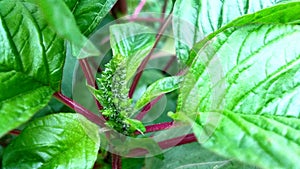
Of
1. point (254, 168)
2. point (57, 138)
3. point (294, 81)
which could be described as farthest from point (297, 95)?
point (57, 138)

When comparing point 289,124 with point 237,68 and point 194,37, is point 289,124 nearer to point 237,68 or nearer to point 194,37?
point 237,68

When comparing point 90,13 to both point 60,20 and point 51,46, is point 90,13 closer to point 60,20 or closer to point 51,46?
point 51,46

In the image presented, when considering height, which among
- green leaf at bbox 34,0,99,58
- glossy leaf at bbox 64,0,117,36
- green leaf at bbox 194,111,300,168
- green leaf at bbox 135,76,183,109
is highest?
green leaf at bbox 34,0,99,58

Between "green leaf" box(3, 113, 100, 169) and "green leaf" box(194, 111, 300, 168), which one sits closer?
"green leaf" box(194, 111, 300, 168)

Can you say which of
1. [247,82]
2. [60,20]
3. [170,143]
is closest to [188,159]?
[170,143]

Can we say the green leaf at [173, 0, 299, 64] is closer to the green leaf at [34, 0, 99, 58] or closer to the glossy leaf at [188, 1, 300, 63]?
the glossy leaf at [188, 1, 300, 63]

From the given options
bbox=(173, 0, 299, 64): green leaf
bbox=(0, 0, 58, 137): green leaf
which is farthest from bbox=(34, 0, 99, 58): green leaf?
bbox=(173, 0, 299, 64): green leaf
